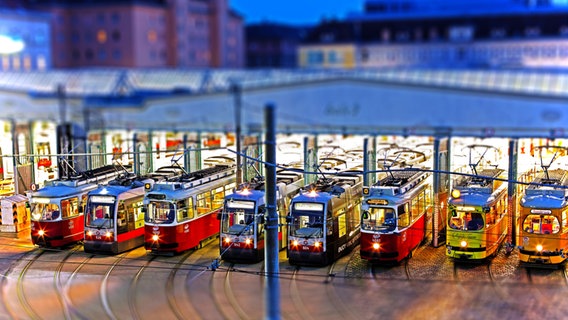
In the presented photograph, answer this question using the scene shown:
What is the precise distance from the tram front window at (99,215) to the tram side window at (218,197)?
3.10 m

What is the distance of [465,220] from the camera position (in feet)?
73.4

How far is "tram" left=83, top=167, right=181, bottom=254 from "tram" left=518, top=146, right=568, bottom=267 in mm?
10205

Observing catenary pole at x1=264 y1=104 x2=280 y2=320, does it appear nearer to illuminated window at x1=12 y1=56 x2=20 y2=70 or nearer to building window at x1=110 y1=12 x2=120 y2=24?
illuminated window at x1=12 y1=56 x2=20 y2=70

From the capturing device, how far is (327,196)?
22.5 meters

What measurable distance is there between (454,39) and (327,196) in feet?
261

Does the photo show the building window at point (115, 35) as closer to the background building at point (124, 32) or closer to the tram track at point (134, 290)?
the background building at point (124, 32)

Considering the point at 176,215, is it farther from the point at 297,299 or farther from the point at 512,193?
the point at 512,193

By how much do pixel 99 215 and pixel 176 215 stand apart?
7.55 feet

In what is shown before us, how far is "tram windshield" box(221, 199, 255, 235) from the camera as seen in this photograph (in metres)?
22.8

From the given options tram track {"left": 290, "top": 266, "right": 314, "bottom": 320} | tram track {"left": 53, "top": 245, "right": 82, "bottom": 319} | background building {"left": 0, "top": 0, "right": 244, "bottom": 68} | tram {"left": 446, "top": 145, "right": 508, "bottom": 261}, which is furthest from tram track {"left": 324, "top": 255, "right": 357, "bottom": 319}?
background building {"left": 0, "top": 0, "right": 244, "bottom": 68}

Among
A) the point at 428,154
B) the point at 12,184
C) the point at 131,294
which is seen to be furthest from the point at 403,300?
the point at 12,184

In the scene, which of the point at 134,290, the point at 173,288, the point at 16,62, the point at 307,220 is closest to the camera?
the point at 134,290

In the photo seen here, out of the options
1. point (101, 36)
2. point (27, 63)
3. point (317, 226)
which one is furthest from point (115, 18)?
point (317, 226)

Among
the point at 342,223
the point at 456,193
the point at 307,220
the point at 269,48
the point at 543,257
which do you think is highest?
the point at 269,48
